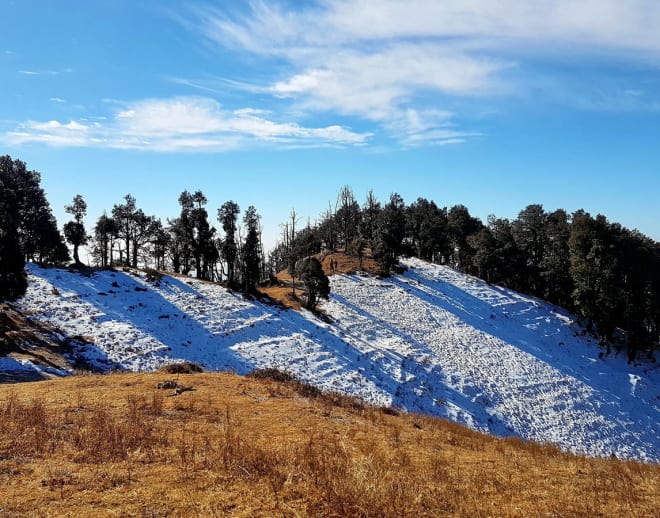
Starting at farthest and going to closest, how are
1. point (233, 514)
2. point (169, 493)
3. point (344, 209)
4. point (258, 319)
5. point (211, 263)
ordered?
point (344, 209)
point (211, 263)
point (258, 319)
point (169, 493)
point (233, 514)

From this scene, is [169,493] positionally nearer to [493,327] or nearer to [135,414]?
[135,414]

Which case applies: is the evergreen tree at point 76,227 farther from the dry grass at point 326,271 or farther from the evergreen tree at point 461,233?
the evergreen tree at point 461,233

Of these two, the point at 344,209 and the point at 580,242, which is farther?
the point at 344,209

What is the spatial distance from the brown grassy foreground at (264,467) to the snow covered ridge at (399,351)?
20495mm

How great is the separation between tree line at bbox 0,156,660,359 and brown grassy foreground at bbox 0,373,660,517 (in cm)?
2564

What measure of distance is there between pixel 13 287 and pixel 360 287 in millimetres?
40422

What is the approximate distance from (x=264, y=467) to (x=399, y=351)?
36161 millimetres

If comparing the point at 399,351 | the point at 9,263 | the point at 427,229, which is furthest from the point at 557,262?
the point at 9,263

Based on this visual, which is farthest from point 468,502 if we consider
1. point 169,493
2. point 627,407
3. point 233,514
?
point 627,407

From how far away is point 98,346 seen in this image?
34.7 m

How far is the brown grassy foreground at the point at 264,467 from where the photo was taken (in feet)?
25.0

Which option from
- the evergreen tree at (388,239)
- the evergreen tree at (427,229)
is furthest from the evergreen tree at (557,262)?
the evergreen tree at (388,239)

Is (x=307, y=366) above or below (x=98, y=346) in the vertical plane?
below

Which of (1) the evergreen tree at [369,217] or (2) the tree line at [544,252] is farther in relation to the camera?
(1) the evergreen tree at [369,217]
